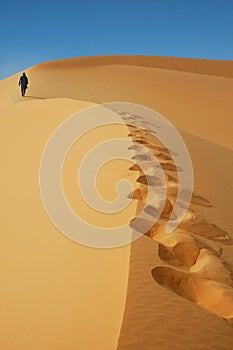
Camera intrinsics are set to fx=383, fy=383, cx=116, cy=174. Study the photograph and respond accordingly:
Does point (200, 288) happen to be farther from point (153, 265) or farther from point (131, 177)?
point (131, 177)

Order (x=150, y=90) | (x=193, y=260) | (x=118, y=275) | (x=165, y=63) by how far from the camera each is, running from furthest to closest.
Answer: (x=165, y=63) < (x=150, y=90) < (x=193, y=260) < (x=118, y=275)

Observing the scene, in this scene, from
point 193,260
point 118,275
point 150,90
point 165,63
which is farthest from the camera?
point 165,63

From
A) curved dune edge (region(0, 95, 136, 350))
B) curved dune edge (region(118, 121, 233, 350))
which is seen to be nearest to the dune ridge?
curved dune edge (region(0, 95, 136, 350))

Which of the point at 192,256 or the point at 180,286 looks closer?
the point at 180,286

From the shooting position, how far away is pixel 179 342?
6.90 ft

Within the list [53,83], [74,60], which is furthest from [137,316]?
[74,60]

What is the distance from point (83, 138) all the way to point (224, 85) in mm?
19352

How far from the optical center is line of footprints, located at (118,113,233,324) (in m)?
2.66

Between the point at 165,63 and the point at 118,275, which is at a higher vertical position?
the point at 165,63

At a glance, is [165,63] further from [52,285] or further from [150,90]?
[52,285]

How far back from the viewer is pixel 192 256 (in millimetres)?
3221

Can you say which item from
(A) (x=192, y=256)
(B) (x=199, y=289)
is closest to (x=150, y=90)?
(A) (x=192, y=256)

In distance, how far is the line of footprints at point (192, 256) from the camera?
2.66 metres

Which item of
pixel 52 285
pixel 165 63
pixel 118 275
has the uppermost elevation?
pixel 165 63
